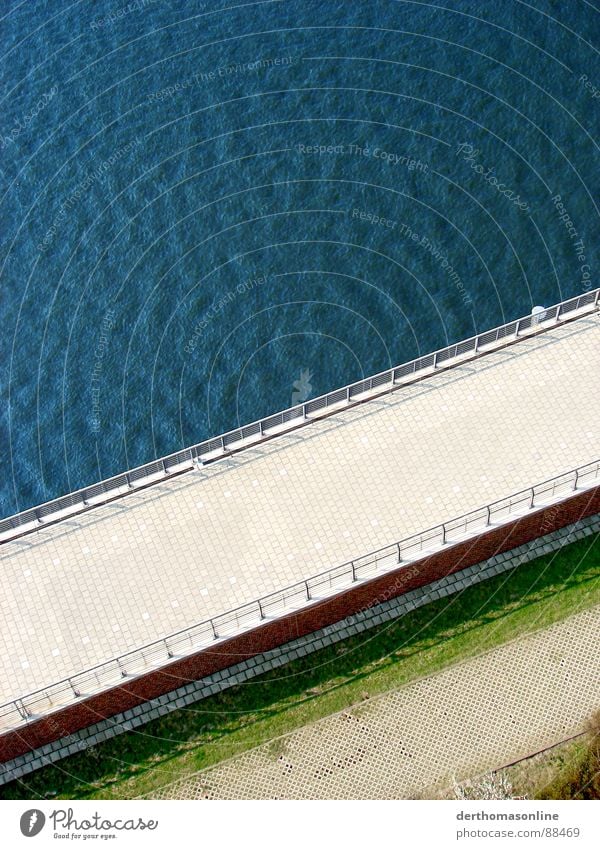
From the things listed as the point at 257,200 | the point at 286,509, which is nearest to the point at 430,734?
the point at 286,509

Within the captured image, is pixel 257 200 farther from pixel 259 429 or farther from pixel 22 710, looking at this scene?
pixel 22 710

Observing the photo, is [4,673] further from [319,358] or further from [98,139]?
[98,139]

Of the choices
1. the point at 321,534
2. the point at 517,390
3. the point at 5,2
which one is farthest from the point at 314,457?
the point at 5,2

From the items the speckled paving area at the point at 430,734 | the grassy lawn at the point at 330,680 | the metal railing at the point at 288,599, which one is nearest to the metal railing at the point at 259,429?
the metal railing at the point at 288,599

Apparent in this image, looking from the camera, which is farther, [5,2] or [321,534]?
[5,2]

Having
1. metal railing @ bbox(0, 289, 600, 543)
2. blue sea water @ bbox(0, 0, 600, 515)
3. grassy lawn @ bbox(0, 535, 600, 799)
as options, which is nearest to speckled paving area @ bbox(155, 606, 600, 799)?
grassy lawn @ bbox(0, 535, 600, 799)

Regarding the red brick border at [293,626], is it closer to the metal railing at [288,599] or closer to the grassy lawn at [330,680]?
the metal railing at [288,599]
